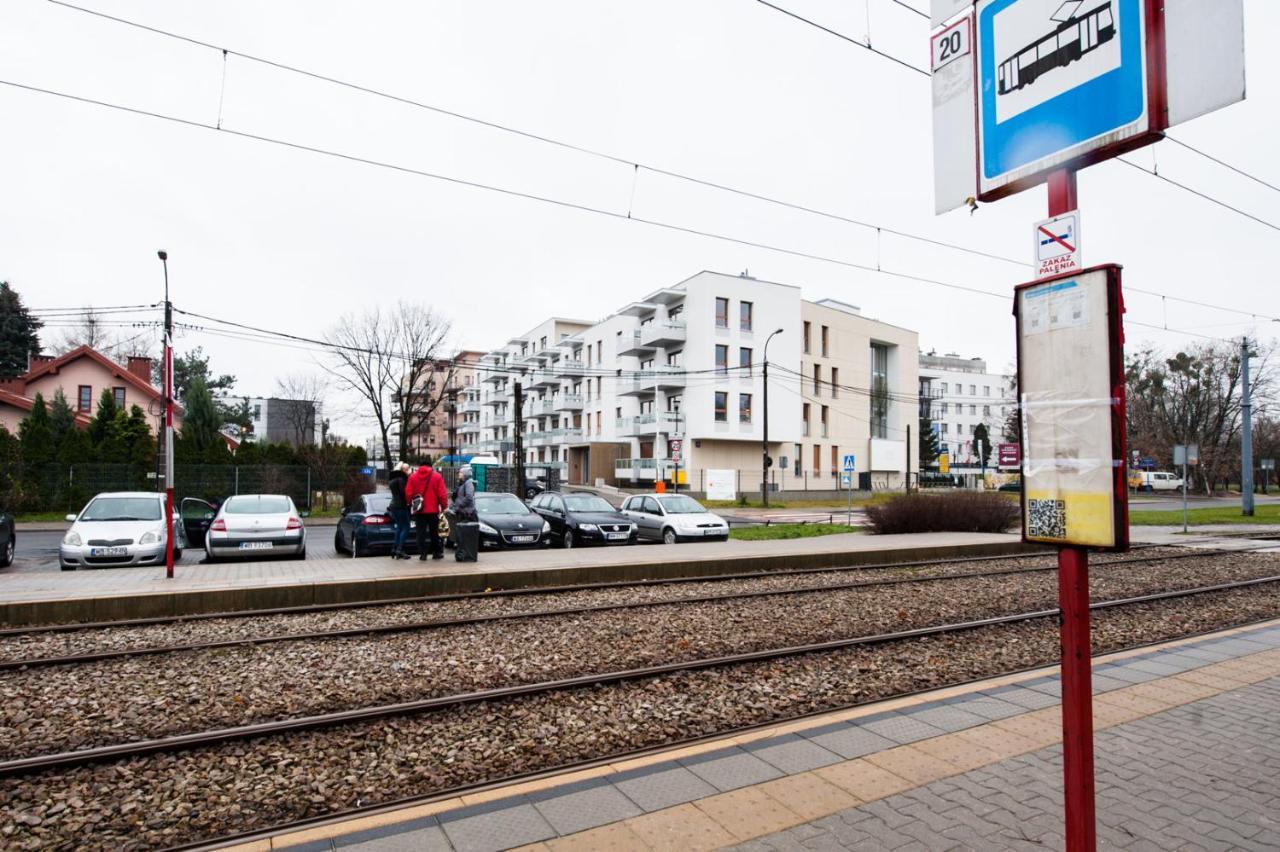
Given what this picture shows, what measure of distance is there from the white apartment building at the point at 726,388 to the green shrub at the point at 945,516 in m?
20.1

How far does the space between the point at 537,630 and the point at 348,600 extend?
3508 millimetres

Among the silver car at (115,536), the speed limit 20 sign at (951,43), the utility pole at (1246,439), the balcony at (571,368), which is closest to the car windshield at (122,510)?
the silver car at (115,536)

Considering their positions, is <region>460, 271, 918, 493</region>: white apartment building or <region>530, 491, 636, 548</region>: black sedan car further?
<region>460, 271, 918, 493</region>: white apartment building

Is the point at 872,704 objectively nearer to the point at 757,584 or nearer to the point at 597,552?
the point at 757,584

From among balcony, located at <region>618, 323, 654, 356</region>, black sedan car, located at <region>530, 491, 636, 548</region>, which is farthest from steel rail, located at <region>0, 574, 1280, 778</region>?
balcony, located at <region>618, 323, 654, 356</region>

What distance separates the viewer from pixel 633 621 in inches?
351

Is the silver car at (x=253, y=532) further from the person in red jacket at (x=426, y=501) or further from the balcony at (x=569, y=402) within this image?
the balcony at (x=569, y=402)

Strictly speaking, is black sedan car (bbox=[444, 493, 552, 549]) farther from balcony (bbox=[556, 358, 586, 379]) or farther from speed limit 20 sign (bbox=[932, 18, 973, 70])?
balcony (bbox=[556, 358, 586, 379])

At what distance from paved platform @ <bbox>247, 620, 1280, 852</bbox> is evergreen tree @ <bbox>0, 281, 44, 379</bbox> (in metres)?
58.0

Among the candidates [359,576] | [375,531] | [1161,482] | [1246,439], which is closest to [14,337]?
[375,531]

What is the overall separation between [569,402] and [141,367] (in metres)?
33.6

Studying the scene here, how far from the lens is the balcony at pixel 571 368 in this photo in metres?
68.6

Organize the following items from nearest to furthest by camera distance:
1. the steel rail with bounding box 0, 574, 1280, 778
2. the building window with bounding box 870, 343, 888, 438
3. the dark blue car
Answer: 1. the steel rail with bounding box 0, 574, 1280, 778
2. the dark blue car
3. the building window with bounding box 870, 343, 888, 438

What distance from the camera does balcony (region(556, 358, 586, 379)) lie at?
68562mm
